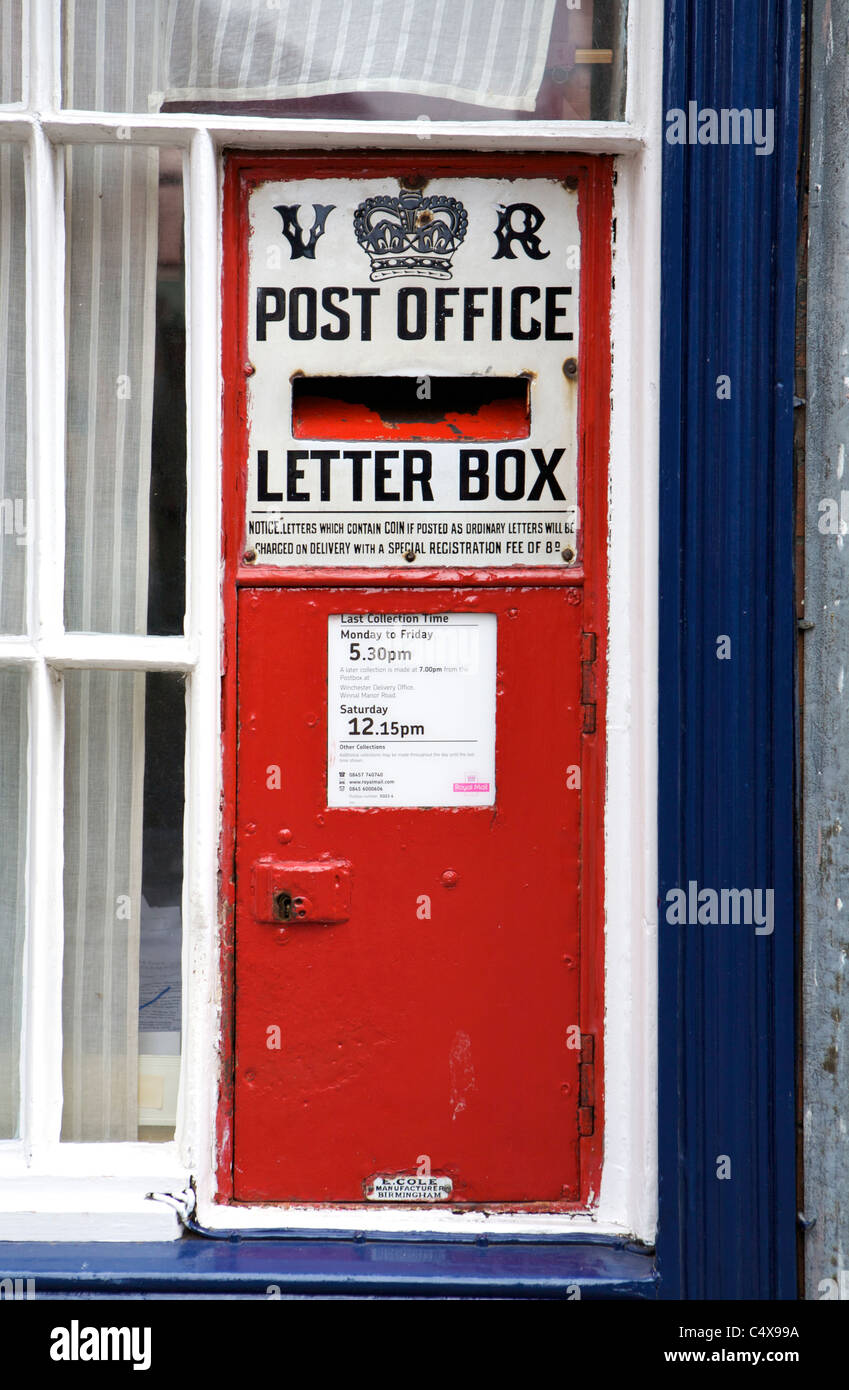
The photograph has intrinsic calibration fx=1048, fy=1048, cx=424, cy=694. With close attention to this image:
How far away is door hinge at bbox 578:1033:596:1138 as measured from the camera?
213 centimetres

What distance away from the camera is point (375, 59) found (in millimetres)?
2102

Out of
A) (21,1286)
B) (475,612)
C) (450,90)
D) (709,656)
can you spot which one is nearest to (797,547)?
(709,656)

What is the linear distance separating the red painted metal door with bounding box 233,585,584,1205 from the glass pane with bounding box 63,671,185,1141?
0.49ft

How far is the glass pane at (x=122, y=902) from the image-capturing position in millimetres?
2150

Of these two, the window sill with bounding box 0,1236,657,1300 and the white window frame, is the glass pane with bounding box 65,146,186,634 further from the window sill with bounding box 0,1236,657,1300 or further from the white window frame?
the window sill with bounding box 0,1236,657,1300

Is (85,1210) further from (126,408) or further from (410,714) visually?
(126,408)

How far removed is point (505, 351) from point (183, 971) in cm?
143

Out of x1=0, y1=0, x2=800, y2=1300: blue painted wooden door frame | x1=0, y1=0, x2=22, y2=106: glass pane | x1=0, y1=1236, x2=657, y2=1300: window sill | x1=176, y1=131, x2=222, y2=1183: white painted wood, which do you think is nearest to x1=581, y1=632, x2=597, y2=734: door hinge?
x1=0, y1=0, x2=800, y2=1300: blue painted wooden door frame

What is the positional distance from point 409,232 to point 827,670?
4.00ft

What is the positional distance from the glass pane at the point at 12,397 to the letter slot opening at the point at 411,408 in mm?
573

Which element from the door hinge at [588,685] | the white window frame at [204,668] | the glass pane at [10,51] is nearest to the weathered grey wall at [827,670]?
the white window frame at [204,668]

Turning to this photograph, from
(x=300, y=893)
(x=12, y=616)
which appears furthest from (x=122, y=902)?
(x=12, y=616)

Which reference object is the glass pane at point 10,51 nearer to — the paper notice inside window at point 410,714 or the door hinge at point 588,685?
the paper notice inside window at point 410,714
